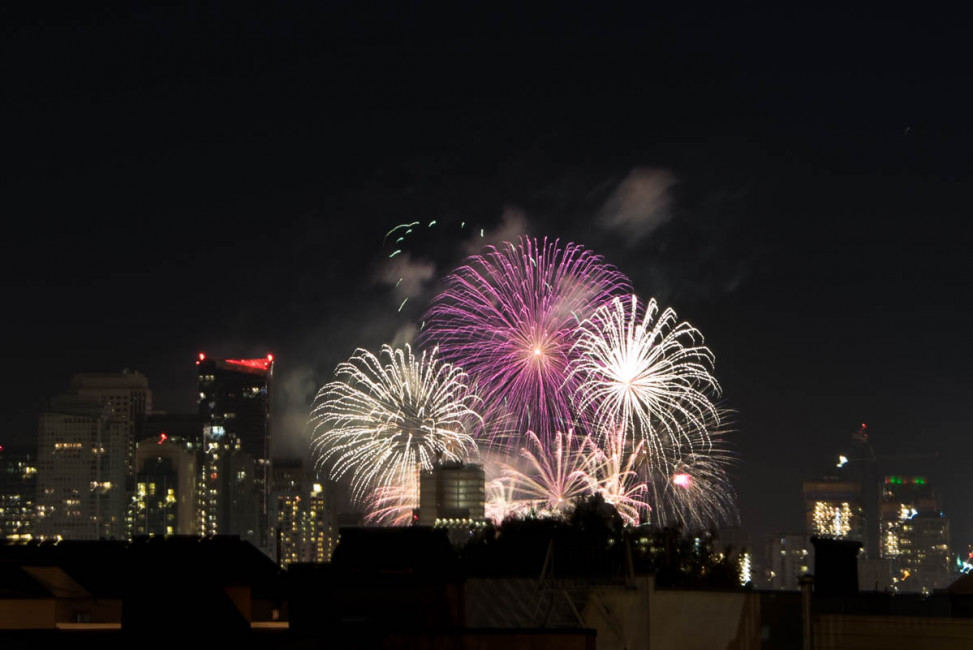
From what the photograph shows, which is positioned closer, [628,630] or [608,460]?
[628,630]

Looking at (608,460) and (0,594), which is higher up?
(608,460)

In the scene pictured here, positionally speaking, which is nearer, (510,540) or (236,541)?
(236,541)

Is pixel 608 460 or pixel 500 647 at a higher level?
pixel 608 460

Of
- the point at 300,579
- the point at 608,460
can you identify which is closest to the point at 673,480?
the point at 608,460

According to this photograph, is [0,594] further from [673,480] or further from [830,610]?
[673,480]

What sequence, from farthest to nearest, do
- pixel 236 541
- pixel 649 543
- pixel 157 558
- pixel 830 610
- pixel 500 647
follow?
pixel 649 543 → pixel 236 541 → pixel 157 558 → pixel 830 610 → pixel 500 647

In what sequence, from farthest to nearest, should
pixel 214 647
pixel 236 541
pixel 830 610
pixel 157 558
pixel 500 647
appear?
pixel 236 541
pixel 157 558
pixel 830 610
pixel 500 647
pixel 214 647

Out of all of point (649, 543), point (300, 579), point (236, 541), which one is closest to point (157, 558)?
point (300, 579)

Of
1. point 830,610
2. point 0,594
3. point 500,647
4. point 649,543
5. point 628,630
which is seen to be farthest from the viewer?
point 649,543

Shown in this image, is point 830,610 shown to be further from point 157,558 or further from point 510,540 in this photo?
point 510,540
